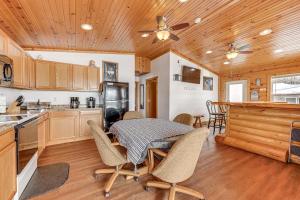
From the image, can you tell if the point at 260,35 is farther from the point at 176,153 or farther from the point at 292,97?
the point at 176,153

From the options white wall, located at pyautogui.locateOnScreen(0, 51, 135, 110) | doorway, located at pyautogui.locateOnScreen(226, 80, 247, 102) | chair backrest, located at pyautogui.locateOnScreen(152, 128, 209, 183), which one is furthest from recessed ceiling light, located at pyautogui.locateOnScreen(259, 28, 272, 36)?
white wall, located at pyautogui.locateOnScreen(0, 51, 135, 110)

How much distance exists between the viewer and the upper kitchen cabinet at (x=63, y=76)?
13.2 ft

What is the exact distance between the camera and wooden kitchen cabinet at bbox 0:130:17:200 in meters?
1.41

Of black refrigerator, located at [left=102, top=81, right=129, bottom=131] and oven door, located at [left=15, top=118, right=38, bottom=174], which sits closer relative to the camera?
oven door, located at [left=15, top=118, right=38, bottom=174]

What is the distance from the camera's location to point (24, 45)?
4.03 metres

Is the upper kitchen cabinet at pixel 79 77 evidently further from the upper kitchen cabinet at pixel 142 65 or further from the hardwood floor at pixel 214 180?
the upper kitchen cabinet at pixel 142 65

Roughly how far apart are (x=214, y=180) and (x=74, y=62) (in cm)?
463

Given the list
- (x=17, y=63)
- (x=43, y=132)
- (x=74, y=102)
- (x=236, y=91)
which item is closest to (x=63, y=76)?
(x=74, y=102)

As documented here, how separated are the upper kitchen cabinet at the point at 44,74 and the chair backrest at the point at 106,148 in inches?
112

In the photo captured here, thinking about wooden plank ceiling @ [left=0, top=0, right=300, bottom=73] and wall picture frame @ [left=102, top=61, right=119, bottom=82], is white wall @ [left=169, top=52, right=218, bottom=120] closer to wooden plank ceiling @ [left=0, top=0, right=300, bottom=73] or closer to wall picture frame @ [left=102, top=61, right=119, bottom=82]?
wooden plank ceiling @ [left=0, top=0, right=300, bottom=73]

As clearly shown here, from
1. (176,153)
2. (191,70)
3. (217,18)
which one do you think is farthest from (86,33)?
(191,70)

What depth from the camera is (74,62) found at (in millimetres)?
4602

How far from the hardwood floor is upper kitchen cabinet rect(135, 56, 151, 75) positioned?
386cm

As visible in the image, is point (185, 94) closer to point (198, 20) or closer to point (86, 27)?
point (198, 20)
